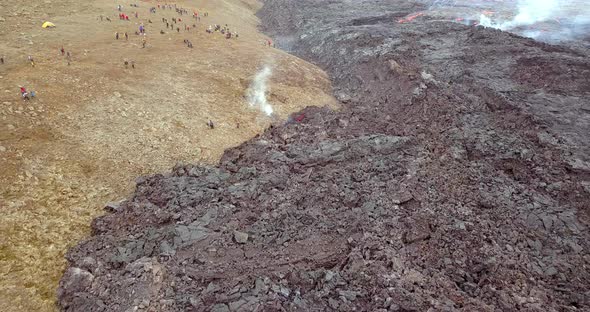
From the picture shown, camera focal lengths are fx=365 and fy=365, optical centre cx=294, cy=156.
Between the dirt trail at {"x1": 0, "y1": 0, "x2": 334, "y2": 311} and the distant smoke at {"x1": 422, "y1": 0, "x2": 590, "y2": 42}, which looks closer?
the dirt trail at {"x1": 0, "y1": 0, "x2": 334, "y2": 311}

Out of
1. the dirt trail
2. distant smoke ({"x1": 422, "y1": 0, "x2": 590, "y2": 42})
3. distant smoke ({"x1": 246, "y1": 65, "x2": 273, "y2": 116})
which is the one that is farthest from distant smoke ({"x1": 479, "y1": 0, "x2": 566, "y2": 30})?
distant smoke ({"x1": 246, "y1": 65, "x2": 273, "y2": 116})

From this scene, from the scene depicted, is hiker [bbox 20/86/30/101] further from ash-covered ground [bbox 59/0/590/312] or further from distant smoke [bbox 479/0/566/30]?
distant smoke [bbox 479/0/566/30]

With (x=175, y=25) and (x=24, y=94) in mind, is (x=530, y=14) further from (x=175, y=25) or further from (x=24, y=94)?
(x=24, y=94)

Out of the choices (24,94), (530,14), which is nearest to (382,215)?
(24,94)

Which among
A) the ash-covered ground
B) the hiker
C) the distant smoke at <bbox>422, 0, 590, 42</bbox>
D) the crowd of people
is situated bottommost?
the ash-covered ground

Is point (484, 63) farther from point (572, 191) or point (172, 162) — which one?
point (172, 162)

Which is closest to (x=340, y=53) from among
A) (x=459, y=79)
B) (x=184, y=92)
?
(x=459, y=79)
